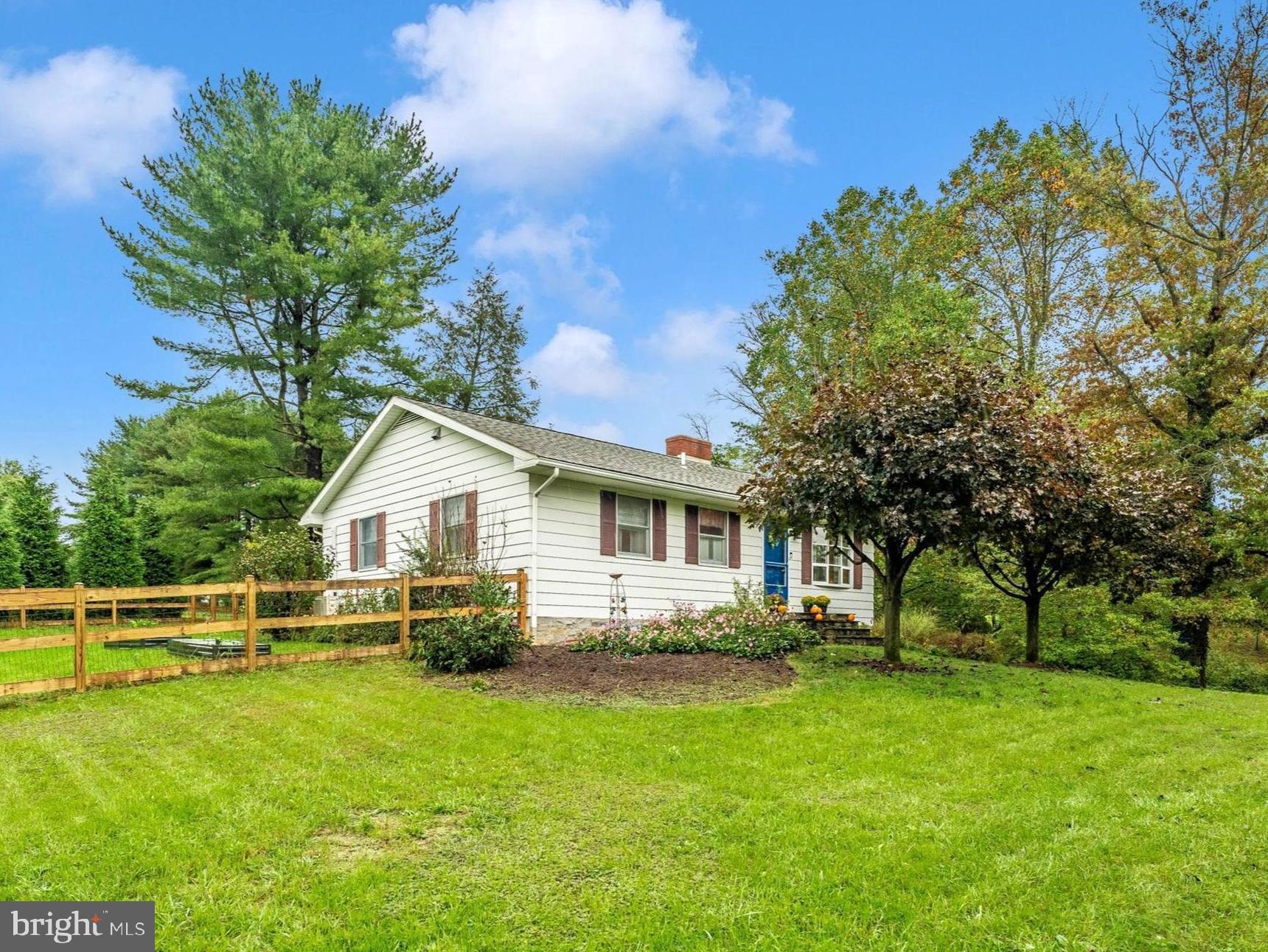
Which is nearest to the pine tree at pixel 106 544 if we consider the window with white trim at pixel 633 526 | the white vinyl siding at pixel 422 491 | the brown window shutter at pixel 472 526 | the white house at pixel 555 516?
Answer: the white vinyl siding at pixel 422 491

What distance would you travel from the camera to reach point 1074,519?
476 inches

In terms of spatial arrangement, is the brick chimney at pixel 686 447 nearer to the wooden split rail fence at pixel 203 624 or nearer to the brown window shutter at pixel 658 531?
the brown window shutter at pixel 658 531

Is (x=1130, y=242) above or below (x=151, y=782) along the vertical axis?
above

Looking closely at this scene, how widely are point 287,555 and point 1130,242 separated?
20.5 metres

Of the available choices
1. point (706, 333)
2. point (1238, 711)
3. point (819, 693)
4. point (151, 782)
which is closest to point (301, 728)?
point (151, 782)

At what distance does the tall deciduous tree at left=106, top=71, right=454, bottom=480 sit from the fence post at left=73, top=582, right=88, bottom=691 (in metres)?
13.2

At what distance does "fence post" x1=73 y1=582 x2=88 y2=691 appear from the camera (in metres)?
8.41

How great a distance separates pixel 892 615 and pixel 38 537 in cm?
2293

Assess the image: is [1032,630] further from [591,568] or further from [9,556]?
[9,556]

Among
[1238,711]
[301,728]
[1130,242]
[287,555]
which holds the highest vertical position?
[1130,242]

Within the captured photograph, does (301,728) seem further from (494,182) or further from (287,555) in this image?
(494,182)

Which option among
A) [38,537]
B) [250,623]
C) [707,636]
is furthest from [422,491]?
[38,537]

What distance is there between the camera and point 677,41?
13555mm

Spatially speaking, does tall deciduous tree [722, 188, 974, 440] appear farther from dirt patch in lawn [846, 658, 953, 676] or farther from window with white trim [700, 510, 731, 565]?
dirt patch in lawn [846, 658, 953, 676]
